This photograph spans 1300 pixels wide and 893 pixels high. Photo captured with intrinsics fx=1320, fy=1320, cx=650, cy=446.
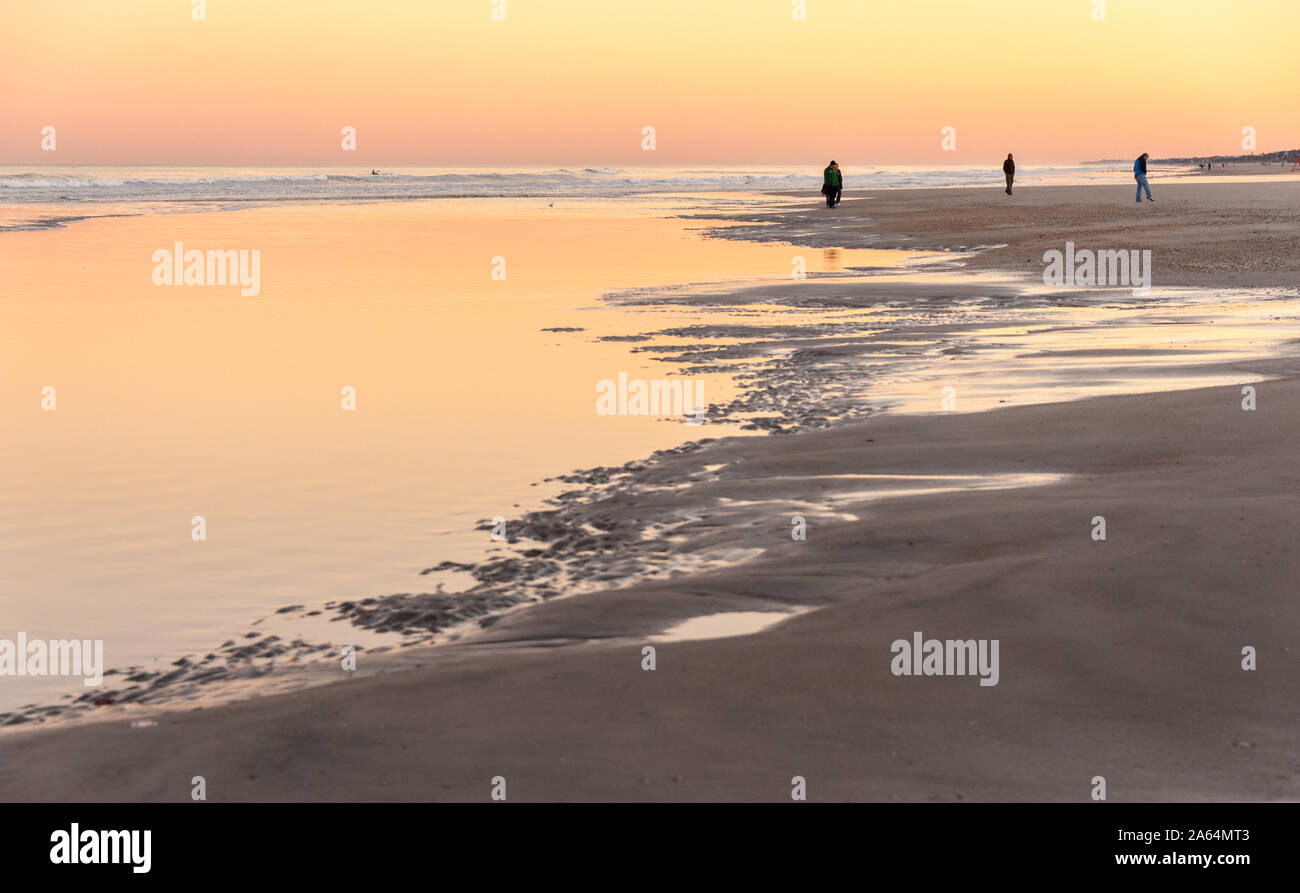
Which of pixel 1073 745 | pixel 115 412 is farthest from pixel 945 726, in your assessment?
pixel 115 412

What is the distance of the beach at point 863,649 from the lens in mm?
4289

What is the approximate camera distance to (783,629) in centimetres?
583

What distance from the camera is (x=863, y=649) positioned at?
546 centimetres

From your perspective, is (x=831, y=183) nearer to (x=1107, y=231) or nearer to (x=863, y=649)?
(x=1107, y=231)

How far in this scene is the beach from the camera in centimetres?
429

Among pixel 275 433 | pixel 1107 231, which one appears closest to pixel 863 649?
pixel 275 433

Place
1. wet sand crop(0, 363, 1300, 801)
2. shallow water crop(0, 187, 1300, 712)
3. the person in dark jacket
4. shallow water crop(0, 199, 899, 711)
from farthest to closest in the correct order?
the person in dark jacket → shallow water crop(0, 187, 1300, 712) → shallow water crop(0, 199, 899, 711) → wet sand crop(0, 363, 1300, 801)

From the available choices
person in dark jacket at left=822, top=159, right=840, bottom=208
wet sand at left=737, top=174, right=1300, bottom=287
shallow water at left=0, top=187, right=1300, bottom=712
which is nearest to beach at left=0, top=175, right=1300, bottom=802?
shallow water at left=0, top=187, right=1300, bottom=712

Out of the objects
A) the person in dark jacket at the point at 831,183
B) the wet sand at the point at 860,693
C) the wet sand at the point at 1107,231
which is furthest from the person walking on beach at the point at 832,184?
the wet sand at the point at 860,693

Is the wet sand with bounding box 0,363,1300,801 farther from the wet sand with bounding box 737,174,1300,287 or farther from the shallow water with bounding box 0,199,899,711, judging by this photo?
the wet sand with bounding box 737,174,1300,287

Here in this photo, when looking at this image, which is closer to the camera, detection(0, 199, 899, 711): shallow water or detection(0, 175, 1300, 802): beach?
detection(0, 175, 1300, 802): beach

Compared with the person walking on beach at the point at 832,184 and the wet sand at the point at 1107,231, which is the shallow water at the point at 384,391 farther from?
the person walking on beach at the point at 832,184
